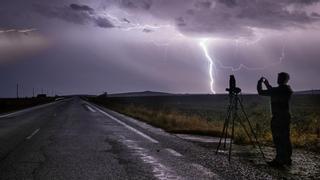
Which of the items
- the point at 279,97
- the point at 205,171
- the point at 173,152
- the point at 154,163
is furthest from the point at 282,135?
the point at 173,152

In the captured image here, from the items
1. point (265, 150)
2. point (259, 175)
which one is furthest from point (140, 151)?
point (259, 175)

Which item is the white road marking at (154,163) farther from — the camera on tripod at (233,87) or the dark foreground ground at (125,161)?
the camera on tripod at (233,87)

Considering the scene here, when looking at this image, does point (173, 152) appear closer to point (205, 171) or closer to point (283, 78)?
point (205, 171)

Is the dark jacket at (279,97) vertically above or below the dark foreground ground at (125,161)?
above

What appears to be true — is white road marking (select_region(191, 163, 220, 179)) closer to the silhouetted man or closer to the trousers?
the silhouetted man

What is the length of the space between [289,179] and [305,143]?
6.60 meters

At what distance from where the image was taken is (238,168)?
998 centimetres

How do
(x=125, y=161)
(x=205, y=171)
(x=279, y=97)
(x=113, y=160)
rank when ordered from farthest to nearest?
(x=113, y=160)
(x=125, y=161)
(x=279, y=97)
(x=205, y=171)

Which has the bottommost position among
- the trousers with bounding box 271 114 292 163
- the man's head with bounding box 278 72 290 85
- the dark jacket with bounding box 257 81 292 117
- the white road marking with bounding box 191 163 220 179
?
the white road marking with bounding box 191 163 220 179

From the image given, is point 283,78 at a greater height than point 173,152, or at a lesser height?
greater

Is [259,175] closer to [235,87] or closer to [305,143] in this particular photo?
[235,87]

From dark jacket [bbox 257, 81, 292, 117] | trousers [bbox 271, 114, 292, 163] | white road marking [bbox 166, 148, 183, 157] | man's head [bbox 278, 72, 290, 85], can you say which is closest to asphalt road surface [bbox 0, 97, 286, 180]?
white road marking [bbox 166, 148, 183, 157]

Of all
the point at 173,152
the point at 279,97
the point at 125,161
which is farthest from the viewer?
the point at 173,152

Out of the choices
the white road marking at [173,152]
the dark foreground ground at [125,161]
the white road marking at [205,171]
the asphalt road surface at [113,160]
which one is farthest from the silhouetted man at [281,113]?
the white road marking at [173,152]
